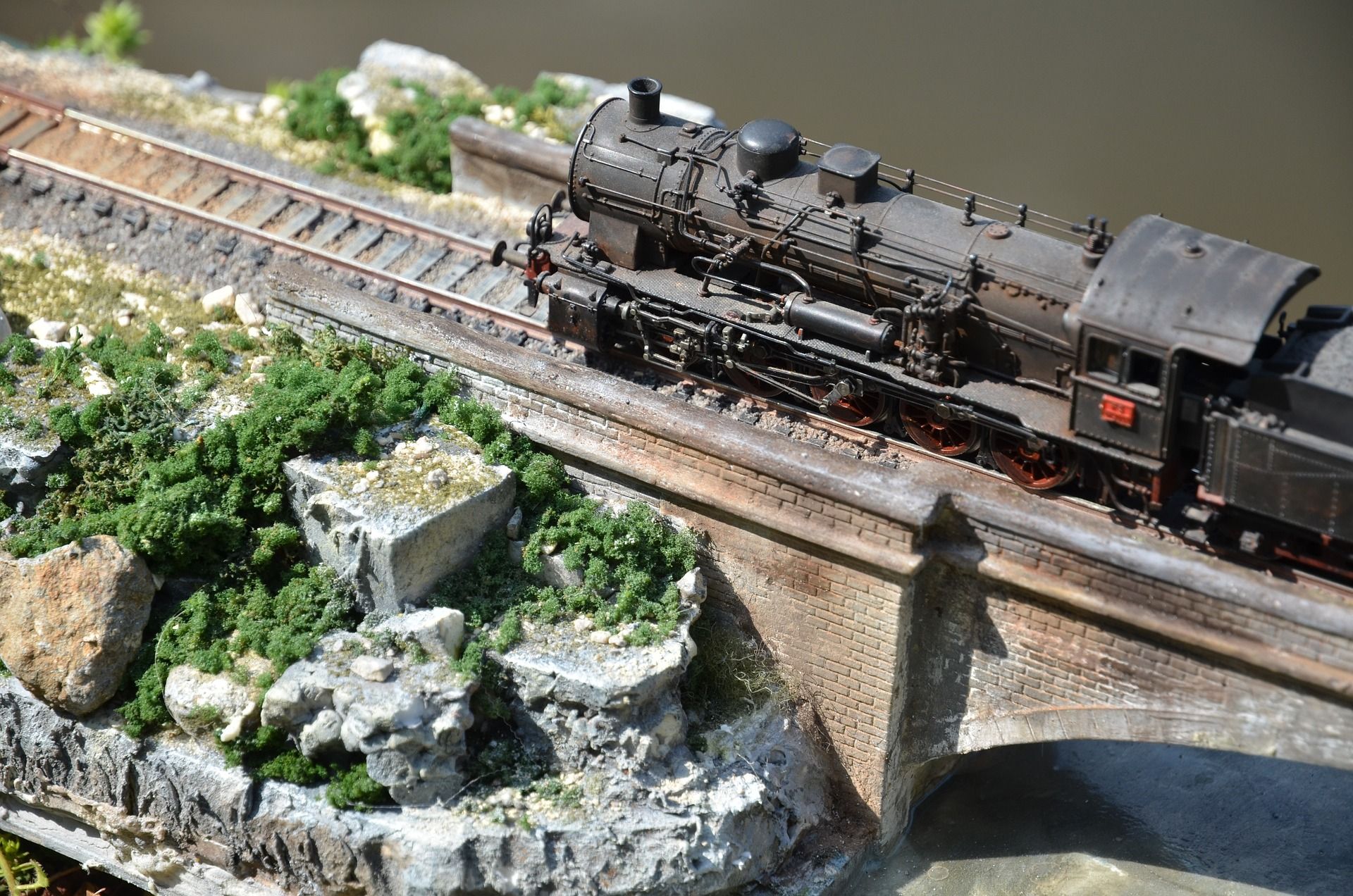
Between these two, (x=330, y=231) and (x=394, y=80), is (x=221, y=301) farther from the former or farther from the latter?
(x=394, y=80)

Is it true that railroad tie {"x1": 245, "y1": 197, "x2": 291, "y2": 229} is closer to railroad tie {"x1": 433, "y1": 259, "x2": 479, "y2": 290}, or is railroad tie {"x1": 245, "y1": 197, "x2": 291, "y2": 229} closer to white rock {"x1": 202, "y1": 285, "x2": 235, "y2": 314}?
white rock {"x1": 202, "y1": 285, "x2": 235, "y2": 314}

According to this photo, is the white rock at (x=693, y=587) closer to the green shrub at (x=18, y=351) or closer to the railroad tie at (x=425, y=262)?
the railroad tie at (x=425, y=262)

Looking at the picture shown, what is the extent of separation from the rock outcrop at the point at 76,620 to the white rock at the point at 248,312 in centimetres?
389

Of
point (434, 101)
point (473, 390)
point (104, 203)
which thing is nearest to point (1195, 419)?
point (473, 390)

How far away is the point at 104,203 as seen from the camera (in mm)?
18453

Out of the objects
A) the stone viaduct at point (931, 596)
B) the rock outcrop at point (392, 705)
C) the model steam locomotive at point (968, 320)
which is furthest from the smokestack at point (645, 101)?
the rock outcrop at point (392, 705)

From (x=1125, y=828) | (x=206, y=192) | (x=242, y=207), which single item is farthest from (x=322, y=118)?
(x=1125, y=828)

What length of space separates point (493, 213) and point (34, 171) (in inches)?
245

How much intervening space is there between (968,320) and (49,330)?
10.2 m

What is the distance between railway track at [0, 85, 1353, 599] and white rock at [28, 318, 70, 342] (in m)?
2.29

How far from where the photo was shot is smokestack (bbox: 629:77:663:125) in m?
14.5

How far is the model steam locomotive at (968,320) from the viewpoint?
11703 millimetres

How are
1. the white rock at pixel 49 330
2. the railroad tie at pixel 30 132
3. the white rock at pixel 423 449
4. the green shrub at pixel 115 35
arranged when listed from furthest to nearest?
1. the green shrub at pixel 115 35
2. the railroad tie at pixel 30 132
3. the white rock at pixel 49 330
4. the white rock at pixel 423 449

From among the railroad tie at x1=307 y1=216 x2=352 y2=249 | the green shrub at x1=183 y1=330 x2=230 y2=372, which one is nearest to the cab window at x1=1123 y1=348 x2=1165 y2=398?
the green shrub at x1=183 y1=330 x2=230 y2=372
